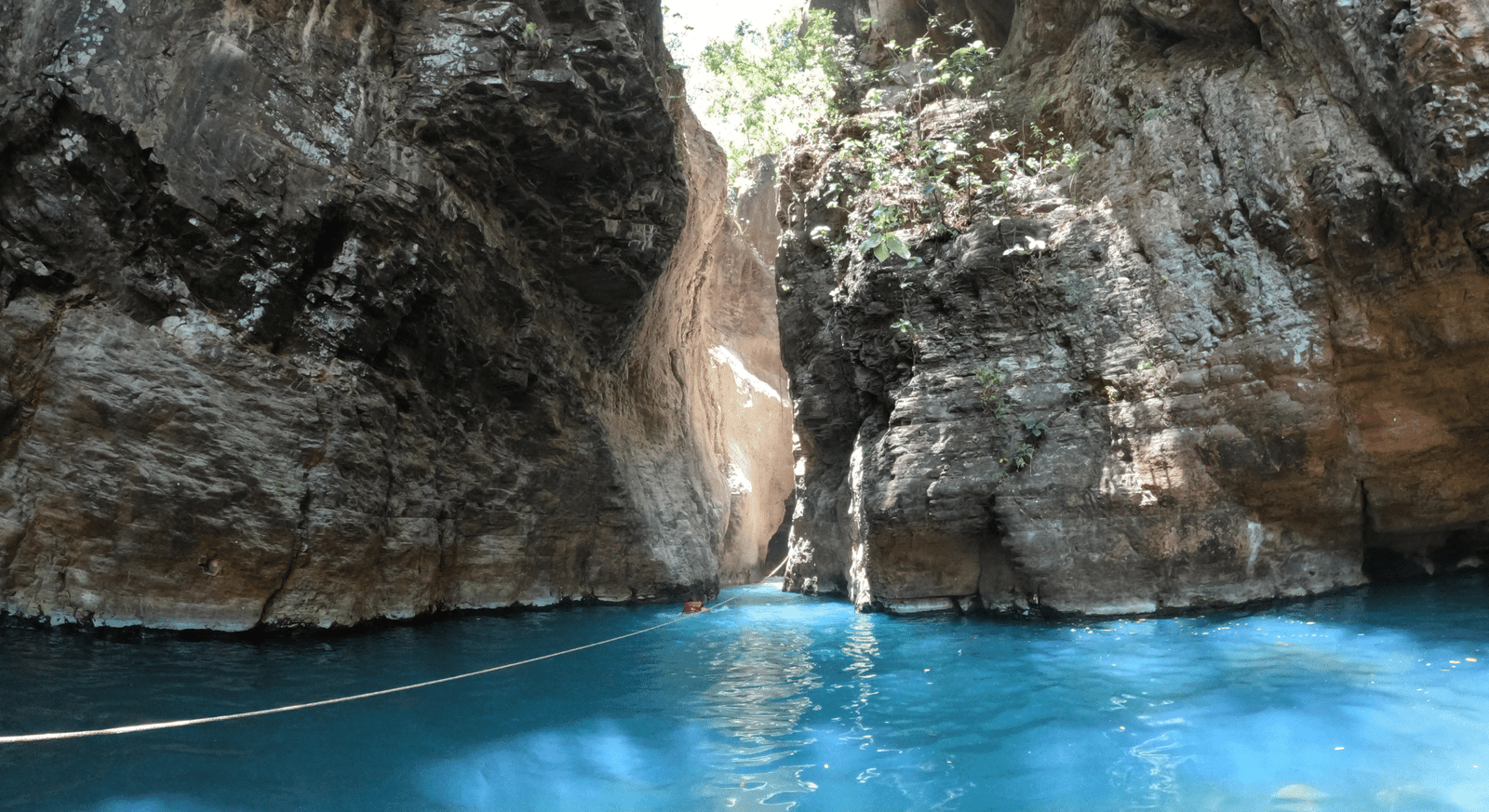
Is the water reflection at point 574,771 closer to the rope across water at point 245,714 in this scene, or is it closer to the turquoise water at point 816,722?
the turquoise water at point 816,722

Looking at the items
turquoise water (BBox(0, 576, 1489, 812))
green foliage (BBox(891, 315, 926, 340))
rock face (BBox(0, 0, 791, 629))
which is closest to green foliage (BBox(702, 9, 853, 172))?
rock face (BBox(0, 0, 791, 629))

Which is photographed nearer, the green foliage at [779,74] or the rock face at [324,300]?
the rock face at [324,300]

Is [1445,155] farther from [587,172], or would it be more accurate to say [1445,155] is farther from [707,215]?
[707,215]

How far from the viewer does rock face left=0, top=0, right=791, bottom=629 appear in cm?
657

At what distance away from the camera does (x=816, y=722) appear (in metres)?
4.58

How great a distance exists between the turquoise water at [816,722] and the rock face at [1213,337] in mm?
881

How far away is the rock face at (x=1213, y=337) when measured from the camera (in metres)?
6.74

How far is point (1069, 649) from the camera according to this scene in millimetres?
6352

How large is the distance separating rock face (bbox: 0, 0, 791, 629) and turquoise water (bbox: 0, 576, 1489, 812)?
1.07 metres

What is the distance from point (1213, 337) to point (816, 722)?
586 centimetres

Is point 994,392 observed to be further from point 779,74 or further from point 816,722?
point 779,74

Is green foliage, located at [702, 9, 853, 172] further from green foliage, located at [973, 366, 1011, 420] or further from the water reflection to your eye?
the water reflection

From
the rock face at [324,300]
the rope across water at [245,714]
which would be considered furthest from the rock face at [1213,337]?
the rope across water at [245,714]

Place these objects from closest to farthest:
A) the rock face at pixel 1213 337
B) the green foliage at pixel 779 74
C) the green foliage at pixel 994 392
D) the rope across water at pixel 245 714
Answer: the rope across water at pixel 245 714 → the rock face at pixel 1213 337 → the green foliage at pixel 994 392 → the green foliage at pixel 779 74
